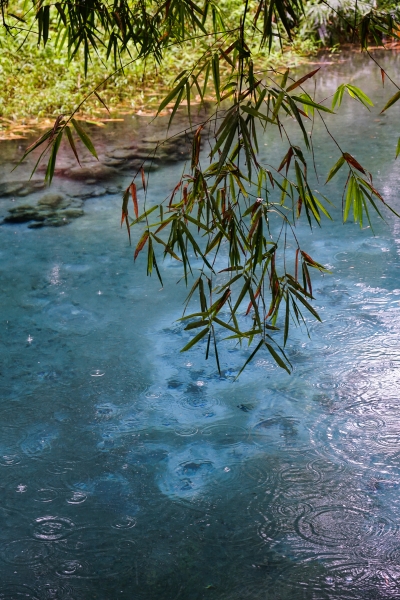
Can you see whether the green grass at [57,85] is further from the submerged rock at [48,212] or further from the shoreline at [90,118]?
the submerged rock at [48,212]

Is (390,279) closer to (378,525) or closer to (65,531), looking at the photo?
(378,525)

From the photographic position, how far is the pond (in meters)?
1.95

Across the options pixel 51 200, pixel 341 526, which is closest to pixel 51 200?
pixel 51 200

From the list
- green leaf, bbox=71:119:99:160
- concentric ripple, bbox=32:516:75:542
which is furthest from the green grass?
green leaf, bbox=71:119:99:160

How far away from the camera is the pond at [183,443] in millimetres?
1950

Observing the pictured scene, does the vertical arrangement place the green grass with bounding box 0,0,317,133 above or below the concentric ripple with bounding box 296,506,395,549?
above

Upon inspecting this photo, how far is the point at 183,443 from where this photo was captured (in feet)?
8.09

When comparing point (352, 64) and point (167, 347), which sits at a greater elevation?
point (352, 64)

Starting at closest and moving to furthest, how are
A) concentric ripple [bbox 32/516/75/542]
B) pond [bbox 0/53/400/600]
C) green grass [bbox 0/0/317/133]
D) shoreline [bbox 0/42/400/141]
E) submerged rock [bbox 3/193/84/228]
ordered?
pond [bbox 0/53/400/600] < concentric ripple [bbox 32/516/75/542] < submerged rock [bbox 3/193/84/228] < shoreline [bbox 0/42/400/141] < green grass [bbox 0/0/317/133]

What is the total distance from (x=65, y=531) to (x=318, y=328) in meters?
1.49

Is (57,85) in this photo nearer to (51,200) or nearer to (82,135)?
(51,200)

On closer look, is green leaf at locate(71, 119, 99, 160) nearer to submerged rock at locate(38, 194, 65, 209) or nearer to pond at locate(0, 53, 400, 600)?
pond at locate(0, 53, 400, 600)

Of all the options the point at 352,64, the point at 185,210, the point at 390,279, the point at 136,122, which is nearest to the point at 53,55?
the point at 136,122

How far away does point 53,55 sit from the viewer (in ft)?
25.5
